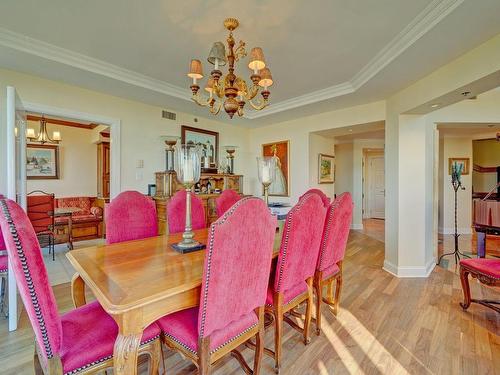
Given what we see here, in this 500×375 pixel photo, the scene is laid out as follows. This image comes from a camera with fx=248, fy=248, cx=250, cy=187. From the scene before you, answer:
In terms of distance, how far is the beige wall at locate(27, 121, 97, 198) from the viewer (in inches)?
228

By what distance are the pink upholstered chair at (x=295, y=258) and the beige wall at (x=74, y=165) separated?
20.2 feet

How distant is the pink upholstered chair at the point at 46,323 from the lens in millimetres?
901

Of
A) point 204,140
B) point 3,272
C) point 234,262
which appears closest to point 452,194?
point 204,140

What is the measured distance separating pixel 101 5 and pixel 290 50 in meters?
1.62

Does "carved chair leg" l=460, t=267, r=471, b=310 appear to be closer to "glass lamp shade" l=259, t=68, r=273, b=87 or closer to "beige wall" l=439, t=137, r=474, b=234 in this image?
"glass lamp shade" l=259, t=68, r=273, b=87

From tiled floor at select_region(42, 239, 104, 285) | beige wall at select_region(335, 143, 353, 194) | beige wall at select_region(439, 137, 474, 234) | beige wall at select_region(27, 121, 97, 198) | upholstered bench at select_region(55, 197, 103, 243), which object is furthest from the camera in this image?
beige wall at select_region(335, 143, 353, 194)

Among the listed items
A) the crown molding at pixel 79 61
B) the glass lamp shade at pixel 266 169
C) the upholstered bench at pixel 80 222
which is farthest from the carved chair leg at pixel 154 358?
the upholstered bench at pixel 80 222

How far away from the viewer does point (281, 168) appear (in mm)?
4828

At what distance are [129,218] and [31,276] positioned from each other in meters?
1.23

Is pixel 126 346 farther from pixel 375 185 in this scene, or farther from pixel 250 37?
pixel 375 185

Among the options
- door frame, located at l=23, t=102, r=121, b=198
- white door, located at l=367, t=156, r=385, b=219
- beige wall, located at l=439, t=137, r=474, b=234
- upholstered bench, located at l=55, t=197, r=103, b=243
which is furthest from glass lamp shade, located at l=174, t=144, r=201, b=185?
white door, located at l=367, t=156, r=385, b=219

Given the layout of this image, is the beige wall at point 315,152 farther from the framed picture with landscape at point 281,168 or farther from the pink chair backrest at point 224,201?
the pink chair backrest at point 224,201

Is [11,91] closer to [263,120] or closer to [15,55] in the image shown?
[15,55]

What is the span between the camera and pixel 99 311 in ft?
4.47
